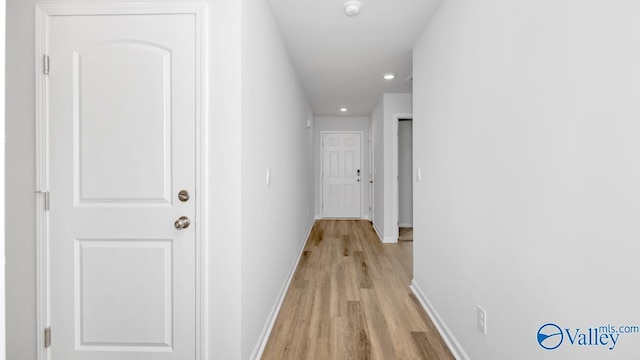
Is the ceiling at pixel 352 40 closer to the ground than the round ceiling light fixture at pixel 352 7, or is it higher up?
higher up

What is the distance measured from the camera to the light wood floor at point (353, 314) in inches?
78.8

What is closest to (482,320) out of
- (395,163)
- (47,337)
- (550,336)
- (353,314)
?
(550,336)

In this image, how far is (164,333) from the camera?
1659 millimetres

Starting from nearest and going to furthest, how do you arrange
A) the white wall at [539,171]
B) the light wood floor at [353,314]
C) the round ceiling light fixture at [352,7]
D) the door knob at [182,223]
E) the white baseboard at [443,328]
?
the white wall at [539,171], the door knob at [182,223], the white baseboard at [443,328], the light wood floor at [353,314], the round ceiling light fixture at [352,7]

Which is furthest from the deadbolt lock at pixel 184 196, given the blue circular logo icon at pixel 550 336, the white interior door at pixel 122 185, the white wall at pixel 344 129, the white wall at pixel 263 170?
the white wall at pixel 344 129

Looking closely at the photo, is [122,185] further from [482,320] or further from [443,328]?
[443,328]

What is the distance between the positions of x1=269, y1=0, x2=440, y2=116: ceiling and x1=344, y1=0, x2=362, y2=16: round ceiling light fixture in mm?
36

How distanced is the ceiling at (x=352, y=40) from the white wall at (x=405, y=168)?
183 cm

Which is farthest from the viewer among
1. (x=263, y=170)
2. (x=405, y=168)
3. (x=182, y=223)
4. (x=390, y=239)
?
(x=405, y=168)

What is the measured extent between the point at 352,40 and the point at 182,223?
222 centimetres

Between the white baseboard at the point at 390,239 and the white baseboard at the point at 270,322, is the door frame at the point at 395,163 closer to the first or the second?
the white baseboard at the point at 390,239

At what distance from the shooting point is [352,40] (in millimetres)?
2959

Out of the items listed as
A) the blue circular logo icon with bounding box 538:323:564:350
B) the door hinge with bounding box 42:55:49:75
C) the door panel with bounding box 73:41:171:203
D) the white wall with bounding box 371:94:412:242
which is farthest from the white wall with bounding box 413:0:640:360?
the white wall with bounding box 371:94:412:242

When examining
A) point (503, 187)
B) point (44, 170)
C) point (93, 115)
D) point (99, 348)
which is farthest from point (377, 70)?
point (99, 348)
